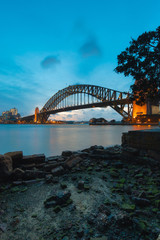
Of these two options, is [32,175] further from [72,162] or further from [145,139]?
[145,139]

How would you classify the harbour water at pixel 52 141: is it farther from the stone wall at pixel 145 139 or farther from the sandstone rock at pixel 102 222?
the sandstone rock at pixel 102 222

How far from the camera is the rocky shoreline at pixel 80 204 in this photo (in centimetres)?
172

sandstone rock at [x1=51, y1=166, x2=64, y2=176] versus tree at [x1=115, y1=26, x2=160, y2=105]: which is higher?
tree at [x1=115, y1=26, x2=160, y2=105]

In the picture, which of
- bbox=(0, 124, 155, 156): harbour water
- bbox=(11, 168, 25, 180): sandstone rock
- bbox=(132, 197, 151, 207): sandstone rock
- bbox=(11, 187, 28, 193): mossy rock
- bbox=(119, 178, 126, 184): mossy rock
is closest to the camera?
bbox=(132, 197, 151, 207): sandstone rock

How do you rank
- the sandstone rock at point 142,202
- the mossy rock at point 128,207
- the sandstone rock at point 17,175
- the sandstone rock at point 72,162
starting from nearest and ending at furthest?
the mossy rock at point 128,207 < the sandstone rock at point 142,202 < the sandstone rock at point 17,175 < the sandstone rock at point 72,162

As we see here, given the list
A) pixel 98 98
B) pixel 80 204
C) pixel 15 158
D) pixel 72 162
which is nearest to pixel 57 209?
pixel 80 204

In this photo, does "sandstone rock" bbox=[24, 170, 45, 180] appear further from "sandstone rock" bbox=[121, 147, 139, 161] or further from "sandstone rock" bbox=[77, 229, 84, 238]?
"sandstone rock" bbox=[121, 147, 139, 161]

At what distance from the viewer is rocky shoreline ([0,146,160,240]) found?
5.64ft

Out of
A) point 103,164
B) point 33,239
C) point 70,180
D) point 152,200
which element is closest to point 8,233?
point 33,239

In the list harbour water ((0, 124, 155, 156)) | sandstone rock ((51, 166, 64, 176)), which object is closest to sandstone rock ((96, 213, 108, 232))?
sandstone rock ((51, 166, 64, 176))

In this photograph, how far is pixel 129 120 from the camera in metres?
47.1

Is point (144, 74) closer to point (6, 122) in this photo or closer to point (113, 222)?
point (113, 222)

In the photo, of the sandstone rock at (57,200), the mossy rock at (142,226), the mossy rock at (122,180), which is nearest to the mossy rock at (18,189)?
the sandstone rock at (57,200)

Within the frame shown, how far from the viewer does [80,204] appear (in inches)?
88.5
